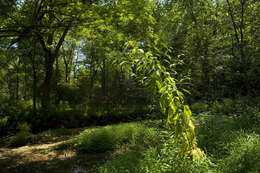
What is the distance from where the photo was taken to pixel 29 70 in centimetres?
1533

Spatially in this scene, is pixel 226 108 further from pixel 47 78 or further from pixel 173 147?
pixel 47 78

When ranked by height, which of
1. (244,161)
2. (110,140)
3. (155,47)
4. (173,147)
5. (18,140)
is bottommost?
(18,140)

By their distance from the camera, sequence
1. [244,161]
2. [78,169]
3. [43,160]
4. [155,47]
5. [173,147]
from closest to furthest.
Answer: [155,47] < [244,161] < [173,147] < [78,169] < [43,160]

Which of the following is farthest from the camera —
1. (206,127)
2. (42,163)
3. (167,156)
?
(42,163)

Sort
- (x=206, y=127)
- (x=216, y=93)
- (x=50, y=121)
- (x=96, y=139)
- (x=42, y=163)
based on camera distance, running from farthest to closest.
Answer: (x=50, y=121) → (x=216, y=93) → (x=96, y=139) → (x=42, y=163) → (x=206, y=127)

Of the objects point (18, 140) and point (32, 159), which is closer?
point (32, 159)

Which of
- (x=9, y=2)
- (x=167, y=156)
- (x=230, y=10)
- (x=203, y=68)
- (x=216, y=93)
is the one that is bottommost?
(x=167, y=156)

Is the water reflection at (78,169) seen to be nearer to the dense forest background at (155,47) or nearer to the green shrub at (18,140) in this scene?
the dense forest background at (155,47)

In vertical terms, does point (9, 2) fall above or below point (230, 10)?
below

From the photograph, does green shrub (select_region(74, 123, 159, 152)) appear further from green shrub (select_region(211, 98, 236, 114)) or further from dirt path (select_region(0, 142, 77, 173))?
green shrub (select_region(211, 98, 236, 114))

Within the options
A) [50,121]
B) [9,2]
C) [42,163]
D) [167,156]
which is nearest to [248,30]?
[167,156]

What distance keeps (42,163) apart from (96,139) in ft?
5.05

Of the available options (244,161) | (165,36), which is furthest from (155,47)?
(165,36)

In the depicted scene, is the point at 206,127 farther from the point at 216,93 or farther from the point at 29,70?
the point at 29,70
